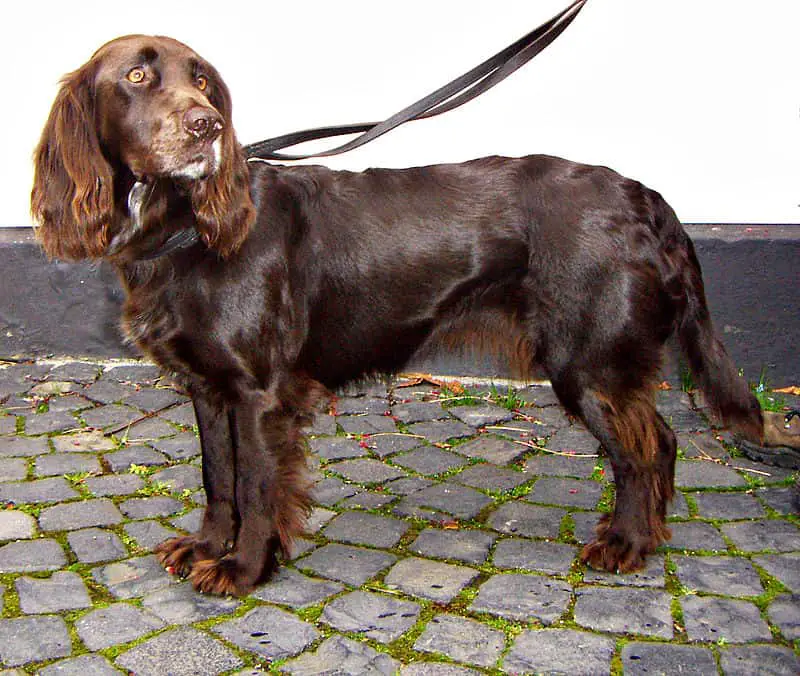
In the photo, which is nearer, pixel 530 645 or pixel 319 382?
pixel 530 645

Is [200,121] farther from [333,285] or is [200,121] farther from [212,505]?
[212,505]

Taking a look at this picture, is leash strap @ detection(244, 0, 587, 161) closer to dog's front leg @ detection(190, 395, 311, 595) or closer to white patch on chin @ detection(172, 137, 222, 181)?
white patch on chin @ detection(172, 137, 222, 181)

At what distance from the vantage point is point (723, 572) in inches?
121

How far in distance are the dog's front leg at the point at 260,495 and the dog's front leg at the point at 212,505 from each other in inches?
3.9

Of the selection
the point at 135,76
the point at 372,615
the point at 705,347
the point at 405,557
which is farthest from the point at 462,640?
the point at 135,76

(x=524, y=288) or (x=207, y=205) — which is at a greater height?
(x=207, y=205)

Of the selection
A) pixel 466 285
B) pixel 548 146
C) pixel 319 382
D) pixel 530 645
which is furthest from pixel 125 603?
pixel 548 146

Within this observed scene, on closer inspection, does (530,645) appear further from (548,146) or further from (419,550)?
(548,146)

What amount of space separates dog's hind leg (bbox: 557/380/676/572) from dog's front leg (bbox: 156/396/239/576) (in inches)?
43.4

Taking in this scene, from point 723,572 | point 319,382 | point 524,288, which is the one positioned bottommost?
point 723,572

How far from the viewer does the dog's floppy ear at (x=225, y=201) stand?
2.73m

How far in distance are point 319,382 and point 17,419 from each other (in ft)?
→ 6.07

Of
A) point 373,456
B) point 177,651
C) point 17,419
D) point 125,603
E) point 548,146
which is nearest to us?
point 177,651

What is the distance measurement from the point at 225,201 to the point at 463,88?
1.05 m
